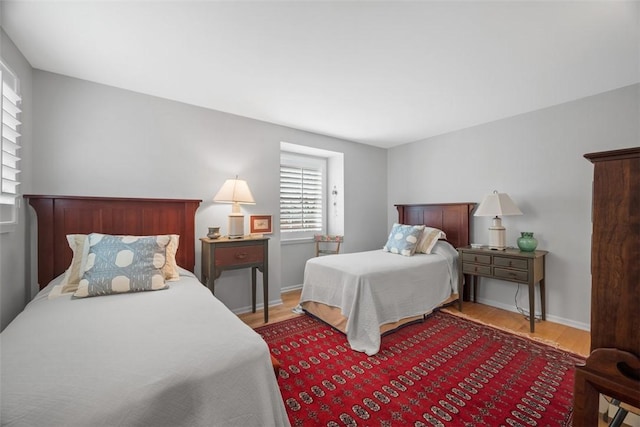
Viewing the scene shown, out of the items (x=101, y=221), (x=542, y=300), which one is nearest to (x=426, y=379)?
(x=542, y=300)

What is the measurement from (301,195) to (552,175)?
3126 mm

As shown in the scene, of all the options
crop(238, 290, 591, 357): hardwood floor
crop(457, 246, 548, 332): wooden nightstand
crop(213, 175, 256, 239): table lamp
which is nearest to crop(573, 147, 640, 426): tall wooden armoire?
crop(238, 290, 591, 357): hardwood floor

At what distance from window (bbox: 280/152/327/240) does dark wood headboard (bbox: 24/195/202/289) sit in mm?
1576

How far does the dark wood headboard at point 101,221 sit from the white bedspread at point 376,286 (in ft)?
4.47

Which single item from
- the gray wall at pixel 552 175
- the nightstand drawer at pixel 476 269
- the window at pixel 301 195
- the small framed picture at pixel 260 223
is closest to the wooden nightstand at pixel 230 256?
the small framed picture at pixel 260 223

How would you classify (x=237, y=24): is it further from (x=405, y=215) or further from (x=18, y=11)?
(x=405, y=215)

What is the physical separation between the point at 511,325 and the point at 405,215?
195cm

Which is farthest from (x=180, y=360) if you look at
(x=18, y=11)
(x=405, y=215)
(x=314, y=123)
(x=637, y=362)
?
(x=405, y=215)

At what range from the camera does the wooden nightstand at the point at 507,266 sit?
2568 mm

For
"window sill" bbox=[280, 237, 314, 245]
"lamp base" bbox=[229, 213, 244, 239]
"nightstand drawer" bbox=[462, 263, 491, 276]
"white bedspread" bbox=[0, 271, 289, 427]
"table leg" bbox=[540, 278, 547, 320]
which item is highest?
"lamp base" bbox=[229, 213, 244, 239]

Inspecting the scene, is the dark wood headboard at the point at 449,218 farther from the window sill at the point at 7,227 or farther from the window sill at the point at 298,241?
the window sill at the point at 7,227

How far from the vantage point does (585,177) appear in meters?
2.61

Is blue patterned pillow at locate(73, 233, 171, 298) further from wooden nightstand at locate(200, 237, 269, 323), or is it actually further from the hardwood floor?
the hardwood floor

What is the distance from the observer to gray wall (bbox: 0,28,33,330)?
1.61 meters
